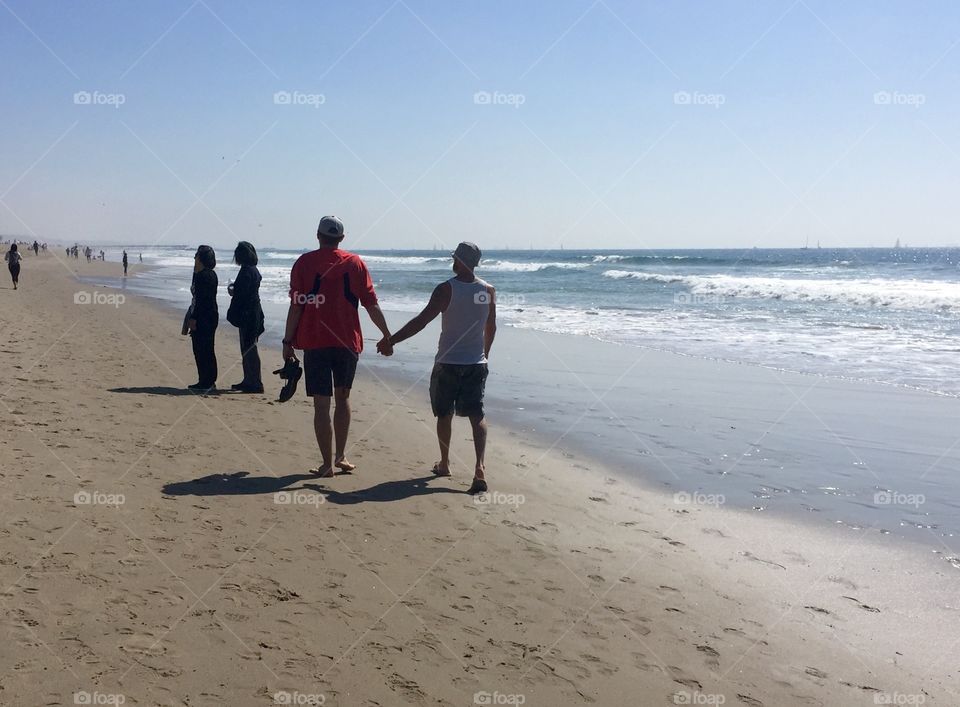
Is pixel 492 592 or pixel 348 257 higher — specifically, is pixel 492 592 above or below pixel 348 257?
below

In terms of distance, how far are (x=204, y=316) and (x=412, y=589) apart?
578 cm

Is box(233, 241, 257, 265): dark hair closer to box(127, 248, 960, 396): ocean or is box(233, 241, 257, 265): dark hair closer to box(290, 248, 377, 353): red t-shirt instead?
box(290, 248, 377, 353): red t-shirt

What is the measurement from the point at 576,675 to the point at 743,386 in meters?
7.76

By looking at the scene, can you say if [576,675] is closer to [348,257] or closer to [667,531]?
[667,531]

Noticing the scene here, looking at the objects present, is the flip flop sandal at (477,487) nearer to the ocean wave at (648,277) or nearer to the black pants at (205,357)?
the black pants at (205,357)

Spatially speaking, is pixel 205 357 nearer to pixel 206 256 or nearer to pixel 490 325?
pixel 206 256

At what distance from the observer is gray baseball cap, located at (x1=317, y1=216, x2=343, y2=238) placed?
5.35 metres

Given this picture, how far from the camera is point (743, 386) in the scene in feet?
33.6

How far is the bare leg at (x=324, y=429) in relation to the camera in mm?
5453

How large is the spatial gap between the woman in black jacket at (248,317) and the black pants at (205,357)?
0.28 metres

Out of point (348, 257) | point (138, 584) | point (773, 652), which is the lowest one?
point (773, 652)

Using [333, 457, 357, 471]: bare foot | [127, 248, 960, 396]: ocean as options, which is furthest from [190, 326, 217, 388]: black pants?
[127, 248, 960, 396]: ocean

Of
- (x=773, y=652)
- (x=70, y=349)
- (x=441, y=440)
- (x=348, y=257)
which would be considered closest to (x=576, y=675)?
(x=773, y=652)

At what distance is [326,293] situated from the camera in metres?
5.34
